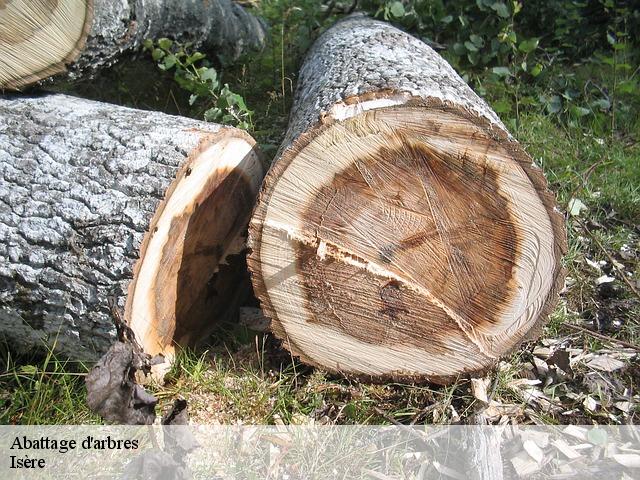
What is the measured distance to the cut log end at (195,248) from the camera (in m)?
1.99

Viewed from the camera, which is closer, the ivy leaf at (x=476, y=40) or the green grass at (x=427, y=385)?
the green grass at (x=427, y=385)

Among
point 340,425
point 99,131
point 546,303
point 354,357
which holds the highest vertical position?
point 99,131

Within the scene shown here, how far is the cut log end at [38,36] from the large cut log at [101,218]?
7.3 inches

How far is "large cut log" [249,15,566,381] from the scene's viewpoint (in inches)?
73.2

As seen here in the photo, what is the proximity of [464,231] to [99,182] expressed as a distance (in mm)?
1161

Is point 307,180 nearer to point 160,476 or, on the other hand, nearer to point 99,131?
point 99,131

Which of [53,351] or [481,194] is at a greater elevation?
[481,194]

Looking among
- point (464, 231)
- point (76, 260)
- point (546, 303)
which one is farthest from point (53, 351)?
point (546, 303)

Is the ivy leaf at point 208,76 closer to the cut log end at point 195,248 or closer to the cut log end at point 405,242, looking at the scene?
the cut log end at point 195,248

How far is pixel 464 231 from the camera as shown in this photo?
1.94m

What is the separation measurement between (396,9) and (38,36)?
2027mm

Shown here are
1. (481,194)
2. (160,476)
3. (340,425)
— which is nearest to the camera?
(160,476)

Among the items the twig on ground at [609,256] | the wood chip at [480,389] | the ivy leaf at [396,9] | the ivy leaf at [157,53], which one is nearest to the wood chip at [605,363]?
the twig on ground at [609,256]

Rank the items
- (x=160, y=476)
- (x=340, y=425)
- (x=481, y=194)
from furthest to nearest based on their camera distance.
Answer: (x=340, y=425) < (x=481, y=194) < (x=160, y=476)
